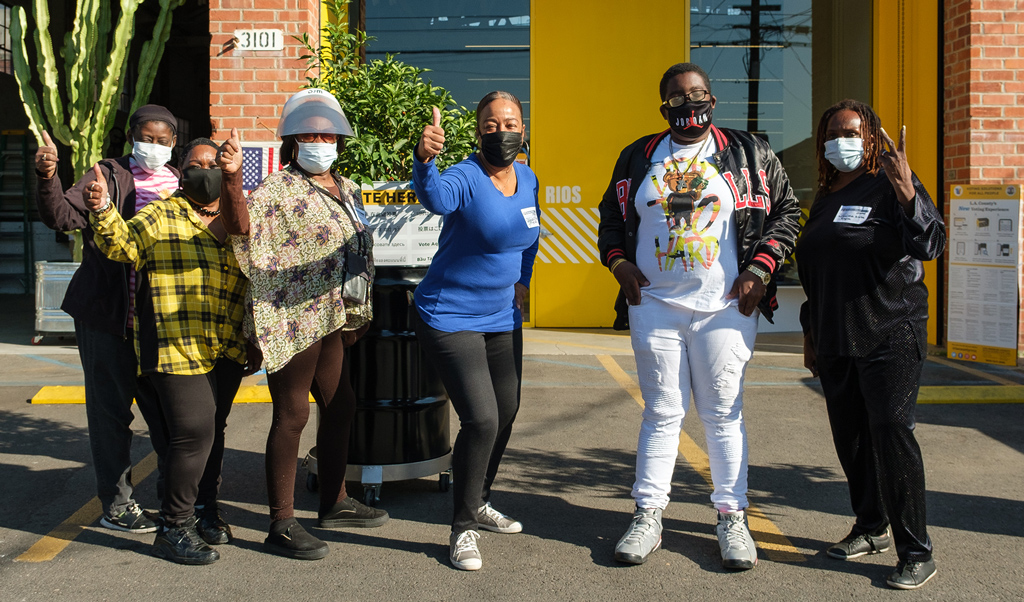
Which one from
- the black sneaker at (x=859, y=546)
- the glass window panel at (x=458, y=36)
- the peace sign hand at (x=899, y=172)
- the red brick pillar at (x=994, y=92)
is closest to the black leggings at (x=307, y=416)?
the black sneaker at (x=859, y=546)

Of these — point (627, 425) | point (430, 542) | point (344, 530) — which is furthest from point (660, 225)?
point (627, 425)

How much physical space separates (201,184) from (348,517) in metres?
1.66

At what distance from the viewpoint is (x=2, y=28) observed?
1800cm

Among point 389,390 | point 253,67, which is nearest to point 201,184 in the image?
point 389,390

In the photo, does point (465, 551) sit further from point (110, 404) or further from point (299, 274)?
point (110, 404)

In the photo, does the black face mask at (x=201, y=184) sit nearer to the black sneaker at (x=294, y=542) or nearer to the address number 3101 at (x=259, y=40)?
the black sneaker at (x=294, y=542)

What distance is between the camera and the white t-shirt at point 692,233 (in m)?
3.50

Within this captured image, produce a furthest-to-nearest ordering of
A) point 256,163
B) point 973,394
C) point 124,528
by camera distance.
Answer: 1. point 256,163
2. point 973,394
3. point 124,528

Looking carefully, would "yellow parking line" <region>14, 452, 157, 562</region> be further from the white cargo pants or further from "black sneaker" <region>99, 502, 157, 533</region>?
the white cargo pants

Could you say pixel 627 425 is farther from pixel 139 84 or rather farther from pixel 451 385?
pixel 139 84

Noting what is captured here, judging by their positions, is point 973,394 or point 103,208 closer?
point 103,208

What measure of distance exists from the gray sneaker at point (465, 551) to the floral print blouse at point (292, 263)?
1.03 metres

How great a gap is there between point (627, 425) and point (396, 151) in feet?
8.77

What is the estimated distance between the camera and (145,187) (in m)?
3.92
